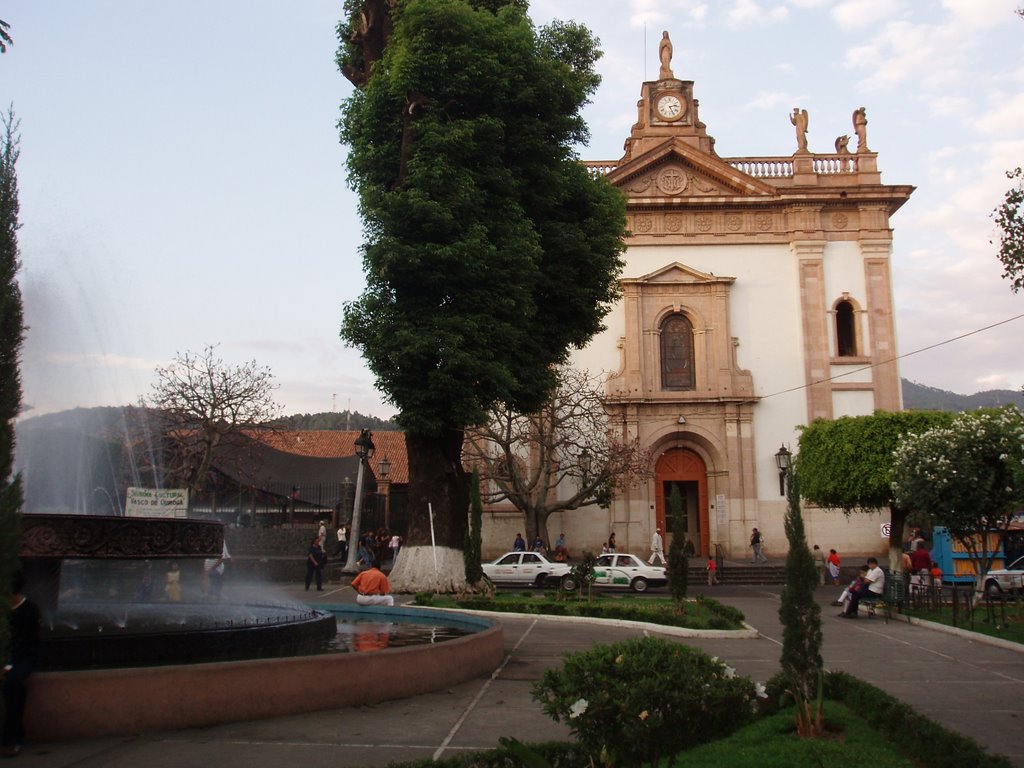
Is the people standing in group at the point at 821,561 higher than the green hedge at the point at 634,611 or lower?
higher

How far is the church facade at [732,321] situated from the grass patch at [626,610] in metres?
14.3

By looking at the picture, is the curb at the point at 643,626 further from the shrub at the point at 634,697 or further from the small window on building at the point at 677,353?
the small window on building at the point at 677,353

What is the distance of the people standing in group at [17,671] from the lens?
563 cm

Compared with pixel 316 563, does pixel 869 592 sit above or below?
below

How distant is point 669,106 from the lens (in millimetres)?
33188

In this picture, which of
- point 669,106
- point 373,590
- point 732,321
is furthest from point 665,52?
point 373,590

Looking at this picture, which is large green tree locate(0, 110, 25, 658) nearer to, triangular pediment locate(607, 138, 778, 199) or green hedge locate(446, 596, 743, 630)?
green hedge locate(446, 596, 743, 630)

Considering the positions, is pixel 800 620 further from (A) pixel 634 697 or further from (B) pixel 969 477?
(B) pixel 969 477

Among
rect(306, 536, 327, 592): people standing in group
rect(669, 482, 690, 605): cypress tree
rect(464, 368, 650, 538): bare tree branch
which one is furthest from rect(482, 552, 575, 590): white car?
rect(669, 482, 690, 605): cypress tree

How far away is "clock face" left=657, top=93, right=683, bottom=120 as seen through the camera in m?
33.1

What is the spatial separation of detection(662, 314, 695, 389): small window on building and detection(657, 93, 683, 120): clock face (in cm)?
782

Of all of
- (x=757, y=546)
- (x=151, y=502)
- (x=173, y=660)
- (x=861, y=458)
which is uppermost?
(x=861, y=458)

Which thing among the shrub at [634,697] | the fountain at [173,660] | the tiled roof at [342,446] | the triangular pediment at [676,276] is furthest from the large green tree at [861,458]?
the tiled roof at [342,446]

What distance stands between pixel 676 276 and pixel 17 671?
28453 millimetres
